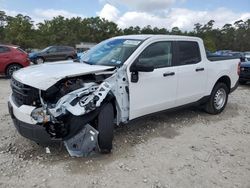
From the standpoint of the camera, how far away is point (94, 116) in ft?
12.3

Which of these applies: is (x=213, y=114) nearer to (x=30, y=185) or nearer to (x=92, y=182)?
(x=92, y=182)

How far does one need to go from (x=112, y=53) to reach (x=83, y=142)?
1.69 metres

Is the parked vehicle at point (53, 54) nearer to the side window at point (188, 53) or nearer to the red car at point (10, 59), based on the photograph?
the red car at point (10, 59)

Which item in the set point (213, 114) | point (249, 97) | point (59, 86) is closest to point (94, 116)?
point (59, 86)

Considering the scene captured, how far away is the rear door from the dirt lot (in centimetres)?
65

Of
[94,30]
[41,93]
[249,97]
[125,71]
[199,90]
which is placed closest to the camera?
[41,93]

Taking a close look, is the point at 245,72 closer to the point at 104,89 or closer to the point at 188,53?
the point at 188,53

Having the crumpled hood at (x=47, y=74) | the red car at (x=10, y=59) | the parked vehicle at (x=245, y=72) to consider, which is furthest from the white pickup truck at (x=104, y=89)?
the red car at (x=10, y=59)

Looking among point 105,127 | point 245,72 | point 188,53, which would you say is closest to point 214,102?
point 188,53

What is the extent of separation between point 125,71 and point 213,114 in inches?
122

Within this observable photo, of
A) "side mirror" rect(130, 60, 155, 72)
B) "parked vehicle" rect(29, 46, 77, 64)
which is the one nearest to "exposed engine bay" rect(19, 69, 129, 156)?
"side mirror" rect(130, 60, 155, 72)

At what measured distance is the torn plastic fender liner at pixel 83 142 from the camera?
375cm

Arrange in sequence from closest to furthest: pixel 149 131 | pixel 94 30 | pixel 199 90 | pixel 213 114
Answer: pixel 149 131 < pixel 199 90 < pixel 213 114 < pixel 94 30

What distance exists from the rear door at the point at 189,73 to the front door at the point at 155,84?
0.19m
